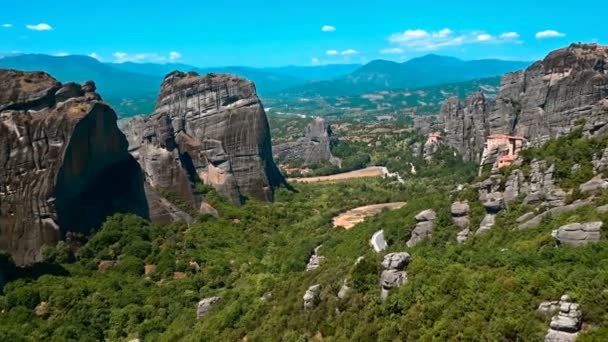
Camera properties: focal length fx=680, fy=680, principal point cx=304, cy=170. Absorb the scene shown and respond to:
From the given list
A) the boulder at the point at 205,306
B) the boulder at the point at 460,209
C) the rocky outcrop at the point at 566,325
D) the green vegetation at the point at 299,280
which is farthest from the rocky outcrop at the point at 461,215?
the rocky outcrop at the point at 566,325

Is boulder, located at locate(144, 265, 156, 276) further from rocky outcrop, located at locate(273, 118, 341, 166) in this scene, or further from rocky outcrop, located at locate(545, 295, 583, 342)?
rocky outcrop, located at locate(273, 118, 341, 166)

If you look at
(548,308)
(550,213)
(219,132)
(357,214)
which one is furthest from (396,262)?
(219,132)

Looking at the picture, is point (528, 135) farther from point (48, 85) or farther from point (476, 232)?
point (48, 85)

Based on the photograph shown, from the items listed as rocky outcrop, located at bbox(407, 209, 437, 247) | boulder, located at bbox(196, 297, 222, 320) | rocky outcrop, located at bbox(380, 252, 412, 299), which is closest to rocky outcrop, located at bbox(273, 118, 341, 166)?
rocky outcrop, located at bbox(407, 209, 437, 247)

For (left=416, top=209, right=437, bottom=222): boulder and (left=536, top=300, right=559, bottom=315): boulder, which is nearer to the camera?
(left=536, top=300, right=559, bottom=315): boulder

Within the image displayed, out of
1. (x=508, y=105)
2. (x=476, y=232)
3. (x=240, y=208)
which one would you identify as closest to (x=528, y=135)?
(x=508, y=105)

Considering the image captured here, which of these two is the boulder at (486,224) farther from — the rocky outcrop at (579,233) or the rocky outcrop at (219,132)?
the rocky outcrop at (219,132)
